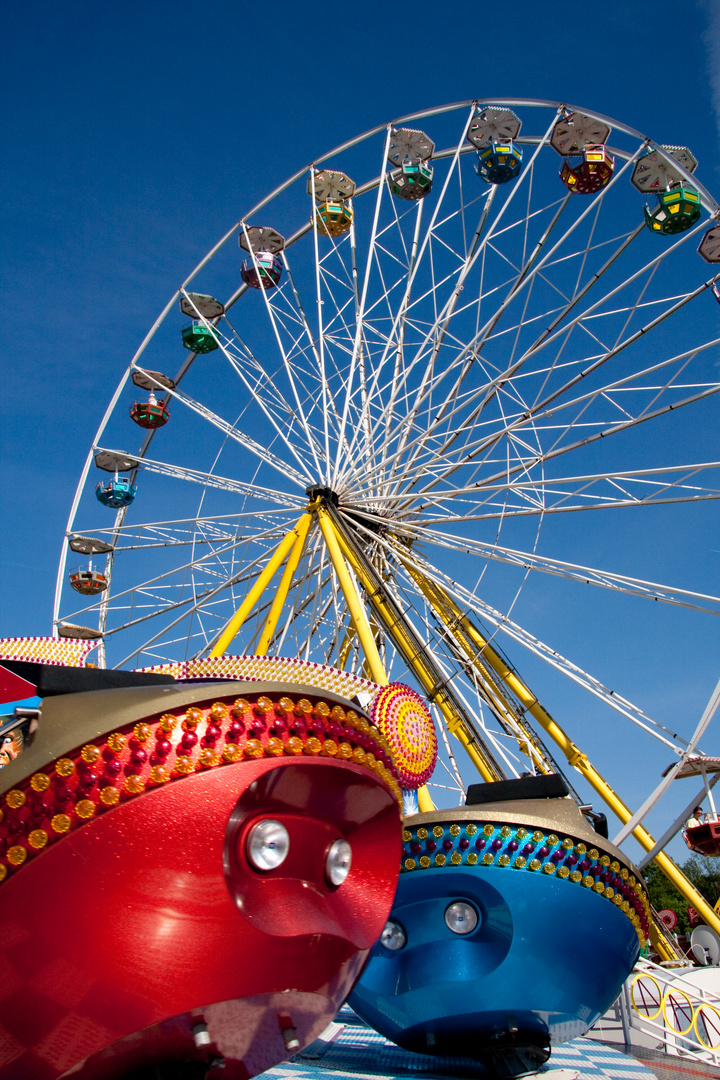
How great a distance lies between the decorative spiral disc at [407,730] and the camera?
22.7 ft

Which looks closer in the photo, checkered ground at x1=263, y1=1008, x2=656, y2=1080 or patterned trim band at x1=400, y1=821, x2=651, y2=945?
patterned trim band at x1=400, y1=821, x2=651, y2=945

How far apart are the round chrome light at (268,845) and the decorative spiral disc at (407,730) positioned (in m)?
4.18

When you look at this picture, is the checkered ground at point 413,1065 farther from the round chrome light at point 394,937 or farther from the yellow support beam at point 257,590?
the yellow support beam at point 257,590

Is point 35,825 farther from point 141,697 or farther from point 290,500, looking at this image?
point 290,500

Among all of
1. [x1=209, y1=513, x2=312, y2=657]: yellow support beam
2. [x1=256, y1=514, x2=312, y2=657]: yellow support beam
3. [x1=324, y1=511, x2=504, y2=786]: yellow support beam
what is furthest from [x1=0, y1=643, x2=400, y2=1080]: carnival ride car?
[x1=324, y1=511, x2=504, y2=786]: yellow support beam

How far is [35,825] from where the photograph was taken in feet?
7.13

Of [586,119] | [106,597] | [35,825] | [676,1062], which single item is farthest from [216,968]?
[106,597]

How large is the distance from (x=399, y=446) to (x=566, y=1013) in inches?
429

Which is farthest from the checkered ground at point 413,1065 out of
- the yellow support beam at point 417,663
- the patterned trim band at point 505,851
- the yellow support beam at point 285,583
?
the yellow support beam at point 285,583

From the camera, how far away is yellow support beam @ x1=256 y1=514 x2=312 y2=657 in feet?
39.2

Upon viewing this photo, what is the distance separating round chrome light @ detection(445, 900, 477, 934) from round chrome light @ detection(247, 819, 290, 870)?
86.2 inches

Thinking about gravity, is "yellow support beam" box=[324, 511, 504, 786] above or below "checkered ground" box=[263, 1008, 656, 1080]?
above

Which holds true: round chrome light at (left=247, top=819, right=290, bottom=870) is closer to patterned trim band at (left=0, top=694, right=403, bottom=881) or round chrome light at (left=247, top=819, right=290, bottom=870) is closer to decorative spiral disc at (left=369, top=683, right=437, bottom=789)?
patterned trim band at (left=0, top=694, right=403, bottom=881)

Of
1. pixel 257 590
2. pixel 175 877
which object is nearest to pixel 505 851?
pixel 175 877
